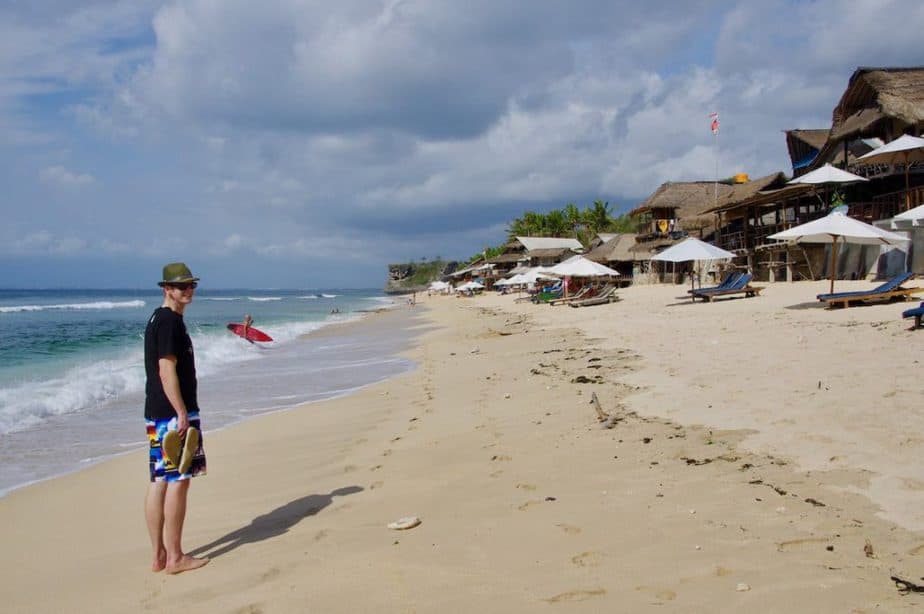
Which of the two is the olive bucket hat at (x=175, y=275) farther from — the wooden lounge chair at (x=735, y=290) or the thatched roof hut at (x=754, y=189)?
the thatched roof hut at (x=754, y=189)

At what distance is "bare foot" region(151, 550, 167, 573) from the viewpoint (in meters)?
3.29

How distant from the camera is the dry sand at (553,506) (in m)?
2.61

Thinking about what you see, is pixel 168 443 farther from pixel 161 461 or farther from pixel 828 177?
pixel 828 177

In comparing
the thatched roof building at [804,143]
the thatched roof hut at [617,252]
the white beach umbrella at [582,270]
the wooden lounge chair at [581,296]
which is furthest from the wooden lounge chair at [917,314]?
the thatched roof hut at [617,252]

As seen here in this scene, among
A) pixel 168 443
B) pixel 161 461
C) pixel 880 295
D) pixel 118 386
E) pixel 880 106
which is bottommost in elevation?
pixel 118 386

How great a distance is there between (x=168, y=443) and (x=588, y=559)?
88.1 inches

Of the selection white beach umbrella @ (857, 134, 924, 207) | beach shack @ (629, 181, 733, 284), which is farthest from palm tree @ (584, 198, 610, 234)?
white beach umbrella @ (857, 134, 924, 207)

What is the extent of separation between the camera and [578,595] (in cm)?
253

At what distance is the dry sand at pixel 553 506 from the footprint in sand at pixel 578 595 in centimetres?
1

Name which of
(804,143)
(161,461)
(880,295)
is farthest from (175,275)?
(804,143)

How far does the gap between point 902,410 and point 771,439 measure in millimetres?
1087

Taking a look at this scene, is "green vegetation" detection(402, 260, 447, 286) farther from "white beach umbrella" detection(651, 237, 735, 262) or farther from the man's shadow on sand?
the man's shadow on sand

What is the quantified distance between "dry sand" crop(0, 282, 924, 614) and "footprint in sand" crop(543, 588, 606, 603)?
10mm

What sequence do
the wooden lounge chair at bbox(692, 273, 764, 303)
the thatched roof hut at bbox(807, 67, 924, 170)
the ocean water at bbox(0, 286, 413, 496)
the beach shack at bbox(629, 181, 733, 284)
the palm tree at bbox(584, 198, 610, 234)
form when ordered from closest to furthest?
the ocean water at bbox(0, 286, 413, 496), the wooden lounge chair at bbox(692, 273, 764, 303), the thatched roof hut at bbox(807, 67, 924, 170), the beach shack at bbox(629, 181, 733, 284), the palm tree at bbox(584, 198, 610, 234)
